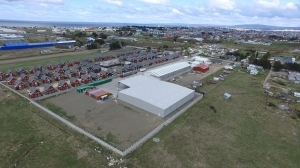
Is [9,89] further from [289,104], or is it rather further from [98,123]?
[289,104]

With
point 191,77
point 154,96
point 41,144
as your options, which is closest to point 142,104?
point 154,96

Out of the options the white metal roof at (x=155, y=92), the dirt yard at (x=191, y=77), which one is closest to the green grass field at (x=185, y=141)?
the white metal roof at (x=155, y=92)

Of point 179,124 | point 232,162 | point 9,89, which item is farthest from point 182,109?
point 9,89

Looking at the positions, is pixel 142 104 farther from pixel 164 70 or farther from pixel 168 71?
pixel 168 71

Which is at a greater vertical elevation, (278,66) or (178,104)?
(278,66)

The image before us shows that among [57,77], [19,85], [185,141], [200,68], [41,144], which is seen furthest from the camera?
[200,68]

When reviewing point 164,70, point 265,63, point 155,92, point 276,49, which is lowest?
point 155,92
